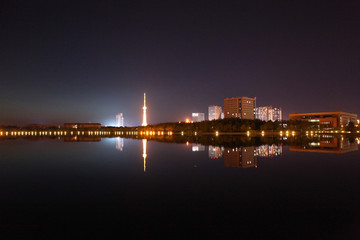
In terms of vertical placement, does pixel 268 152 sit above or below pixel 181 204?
above

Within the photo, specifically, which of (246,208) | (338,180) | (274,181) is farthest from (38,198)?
(338,180)

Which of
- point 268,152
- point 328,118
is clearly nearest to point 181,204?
point 268,152

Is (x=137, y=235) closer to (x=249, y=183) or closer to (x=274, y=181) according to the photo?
(x=249, y=183)

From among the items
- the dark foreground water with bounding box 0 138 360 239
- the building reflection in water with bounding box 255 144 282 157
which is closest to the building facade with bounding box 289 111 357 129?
the building reflection in water with bounding box 255 144 282 157

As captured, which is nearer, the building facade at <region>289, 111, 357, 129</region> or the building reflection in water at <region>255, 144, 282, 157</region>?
the building reflection in water at <region>255, 144, 282, 157</region>

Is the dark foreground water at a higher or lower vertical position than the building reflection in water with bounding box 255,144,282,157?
lower

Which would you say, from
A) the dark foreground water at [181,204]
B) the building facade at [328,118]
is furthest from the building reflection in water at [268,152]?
the building facade at [328,118]

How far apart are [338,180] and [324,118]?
5896 inches

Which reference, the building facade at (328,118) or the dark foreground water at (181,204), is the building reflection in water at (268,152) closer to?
the dark foreground water at (181,204)

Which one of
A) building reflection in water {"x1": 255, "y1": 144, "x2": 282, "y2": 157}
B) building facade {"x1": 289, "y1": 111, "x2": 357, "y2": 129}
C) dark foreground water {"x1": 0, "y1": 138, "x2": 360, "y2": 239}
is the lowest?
dark foreground water {"x1": 0, "y1": 138, "x2": 360, "y2": 239}

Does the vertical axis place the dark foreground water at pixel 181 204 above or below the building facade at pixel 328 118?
below

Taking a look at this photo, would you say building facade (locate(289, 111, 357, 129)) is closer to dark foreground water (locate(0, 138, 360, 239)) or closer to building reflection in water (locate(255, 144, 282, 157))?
building reflection in water (locate(255, 144, 282, 157))

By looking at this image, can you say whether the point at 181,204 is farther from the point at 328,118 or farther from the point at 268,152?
the point at 328,118

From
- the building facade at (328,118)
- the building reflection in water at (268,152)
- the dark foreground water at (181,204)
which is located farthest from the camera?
the building facade at (328,118)
